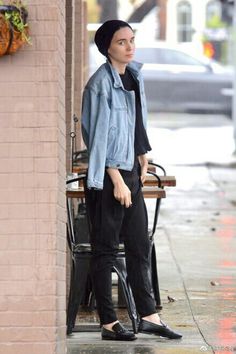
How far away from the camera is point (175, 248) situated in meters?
12.0

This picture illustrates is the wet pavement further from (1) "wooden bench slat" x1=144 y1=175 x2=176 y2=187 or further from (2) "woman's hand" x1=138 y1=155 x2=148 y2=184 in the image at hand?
(2) "woman's hand" x1=138 y1=155 x2=148 y2=184

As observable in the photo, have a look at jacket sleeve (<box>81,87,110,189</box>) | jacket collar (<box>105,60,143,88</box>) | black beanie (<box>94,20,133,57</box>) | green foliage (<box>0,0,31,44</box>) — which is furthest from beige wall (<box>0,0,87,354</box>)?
black beanie (<box>94,20,133,57</box>)

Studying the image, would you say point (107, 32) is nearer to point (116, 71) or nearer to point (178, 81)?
point (116, 71)

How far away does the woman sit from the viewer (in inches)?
277

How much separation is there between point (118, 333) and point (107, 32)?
189 centimetres

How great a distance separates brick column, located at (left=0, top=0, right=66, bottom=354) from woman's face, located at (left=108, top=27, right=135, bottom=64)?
992 mm

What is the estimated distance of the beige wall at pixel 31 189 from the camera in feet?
20.5

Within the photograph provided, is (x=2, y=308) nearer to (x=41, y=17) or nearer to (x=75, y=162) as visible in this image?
(x=41, y=17)

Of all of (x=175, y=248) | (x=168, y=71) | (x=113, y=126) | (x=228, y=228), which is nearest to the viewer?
(x=113, y=126)

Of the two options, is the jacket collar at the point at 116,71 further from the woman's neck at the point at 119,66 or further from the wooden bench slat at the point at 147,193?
the wooden bench slat at the point at 147,193

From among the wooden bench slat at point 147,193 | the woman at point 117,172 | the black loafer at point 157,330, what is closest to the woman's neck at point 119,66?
the woman at point 117,172

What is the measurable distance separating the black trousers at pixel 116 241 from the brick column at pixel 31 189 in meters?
0.91

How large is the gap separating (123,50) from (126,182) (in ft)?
2.70

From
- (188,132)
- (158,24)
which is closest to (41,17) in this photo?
(188,132)
